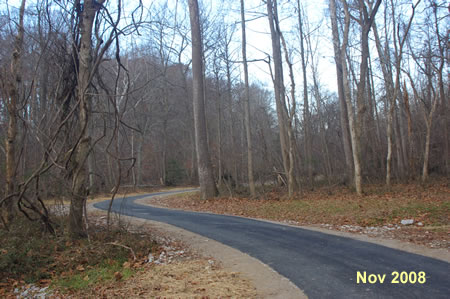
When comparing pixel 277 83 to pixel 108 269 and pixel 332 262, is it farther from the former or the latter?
pixel 108 269

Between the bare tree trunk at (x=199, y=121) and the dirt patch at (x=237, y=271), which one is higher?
the bare tree trunk at (x=199, y=121)

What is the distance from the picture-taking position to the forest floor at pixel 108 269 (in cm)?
546

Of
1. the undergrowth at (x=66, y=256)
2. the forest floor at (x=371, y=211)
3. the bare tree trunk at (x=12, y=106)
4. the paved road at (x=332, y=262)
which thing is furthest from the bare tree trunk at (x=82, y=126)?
the forest floor at (x=371, y=211)

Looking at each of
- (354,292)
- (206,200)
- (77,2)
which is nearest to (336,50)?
(206,200)

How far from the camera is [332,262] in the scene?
20.5ft

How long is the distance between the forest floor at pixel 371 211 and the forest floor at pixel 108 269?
4717 mm

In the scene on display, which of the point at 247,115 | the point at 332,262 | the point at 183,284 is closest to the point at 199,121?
the point at 247,115

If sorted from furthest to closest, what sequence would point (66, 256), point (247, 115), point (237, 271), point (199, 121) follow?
point (247, 115), point (199, 121), point (66, 256), point (237, 271)

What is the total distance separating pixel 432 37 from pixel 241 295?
2105 centimetres

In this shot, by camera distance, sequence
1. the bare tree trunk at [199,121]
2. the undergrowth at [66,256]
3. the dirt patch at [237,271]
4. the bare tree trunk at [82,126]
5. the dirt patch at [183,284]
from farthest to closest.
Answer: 1. the bare tree trunk at [199,121]
2. the bare tree trunk at [82,126]
3. the undergrowth at [66,256]
4. the dirt patch at [183,284]
5. the dirt patch at [237,271]

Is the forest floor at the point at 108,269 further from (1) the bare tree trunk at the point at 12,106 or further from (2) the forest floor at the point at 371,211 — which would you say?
(2) the forest floor at the point at 371,211

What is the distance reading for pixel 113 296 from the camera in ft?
17.6

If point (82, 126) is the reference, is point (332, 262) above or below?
below

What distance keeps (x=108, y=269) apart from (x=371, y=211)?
8825 mm
